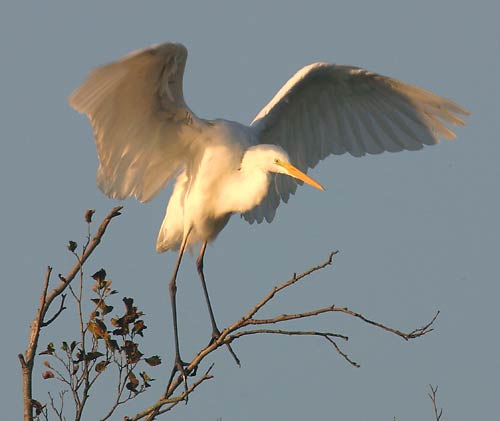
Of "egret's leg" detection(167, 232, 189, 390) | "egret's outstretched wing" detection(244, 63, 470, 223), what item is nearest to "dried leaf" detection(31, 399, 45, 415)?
"egret's leg" detection(167, 232, 189, 390)

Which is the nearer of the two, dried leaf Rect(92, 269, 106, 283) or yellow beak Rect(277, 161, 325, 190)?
dried leaf Rect(92, 269, 106, 283)

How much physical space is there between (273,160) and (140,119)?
0.97 m

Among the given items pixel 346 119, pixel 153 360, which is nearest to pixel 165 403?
pixel 153 360

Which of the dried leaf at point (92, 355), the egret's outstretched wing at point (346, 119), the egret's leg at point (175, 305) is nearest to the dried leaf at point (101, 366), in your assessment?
the dried leaf at point (92, 355)

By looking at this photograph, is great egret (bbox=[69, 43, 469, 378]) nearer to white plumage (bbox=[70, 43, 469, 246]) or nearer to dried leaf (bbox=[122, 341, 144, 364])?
white plumage (bbox=[70, 43, 469, 246])

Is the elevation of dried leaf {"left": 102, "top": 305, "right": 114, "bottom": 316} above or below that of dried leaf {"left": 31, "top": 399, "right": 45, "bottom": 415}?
above

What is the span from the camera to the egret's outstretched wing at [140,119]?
5.89 meters

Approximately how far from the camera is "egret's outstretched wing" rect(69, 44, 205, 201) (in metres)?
5.89

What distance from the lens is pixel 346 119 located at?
310 inches

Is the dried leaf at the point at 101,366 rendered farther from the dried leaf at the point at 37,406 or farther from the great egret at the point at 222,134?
the great egret at the point at 222,134

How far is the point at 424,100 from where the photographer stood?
7.67 metres

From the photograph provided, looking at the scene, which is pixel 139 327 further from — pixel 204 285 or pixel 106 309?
pixel 204 285

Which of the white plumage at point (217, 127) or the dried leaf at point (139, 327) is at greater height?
the white plumage at point (217, 127)

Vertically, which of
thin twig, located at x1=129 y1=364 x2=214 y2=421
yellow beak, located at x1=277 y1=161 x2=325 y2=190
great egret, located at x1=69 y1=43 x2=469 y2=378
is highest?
great egret, located at x1=69 y1=43 x2=469 y2=378
